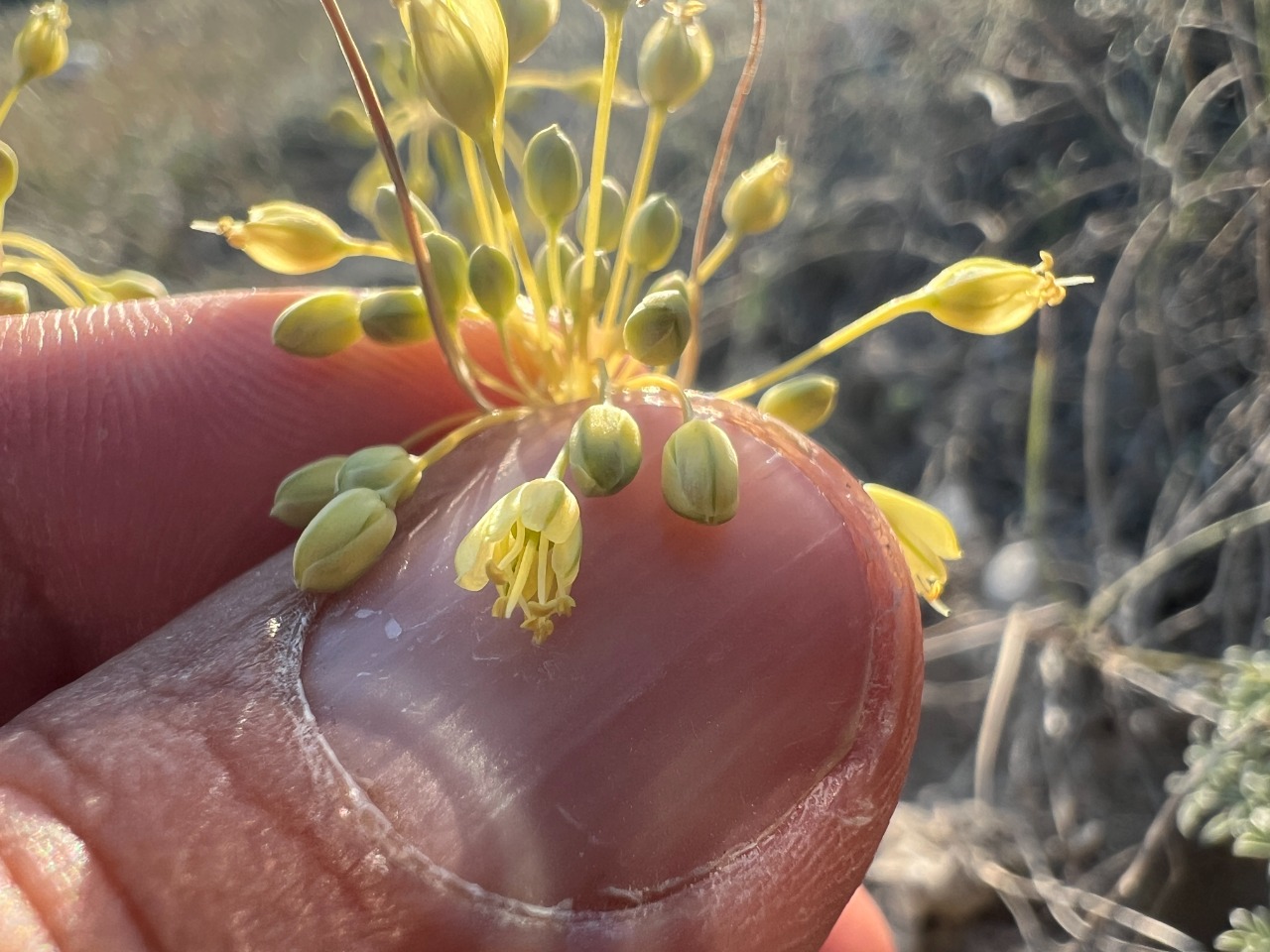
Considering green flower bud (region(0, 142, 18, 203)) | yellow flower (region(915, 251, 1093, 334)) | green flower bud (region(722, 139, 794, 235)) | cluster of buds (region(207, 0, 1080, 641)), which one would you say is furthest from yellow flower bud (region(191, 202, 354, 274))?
yellow flower (region(915, 251, 1093, 334))

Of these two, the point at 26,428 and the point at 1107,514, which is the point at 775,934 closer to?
the point at 26,428

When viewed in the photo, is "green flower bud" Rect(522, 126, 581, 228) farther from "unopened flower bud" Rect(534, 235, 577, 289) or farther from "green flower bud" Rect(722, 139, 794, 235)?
"green flower bud" Rect(722, 139, 794, 235)

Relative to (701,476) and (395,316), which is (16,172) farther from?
(701,476)

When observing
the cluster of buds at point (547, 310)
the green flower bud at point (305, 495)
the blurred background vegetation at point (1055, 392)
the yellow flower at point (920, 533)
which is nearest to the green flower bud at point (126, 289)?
the cluster of buds at point (547, 310)

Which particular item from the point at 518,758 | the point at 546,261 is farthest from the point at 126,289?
the point at 518,758

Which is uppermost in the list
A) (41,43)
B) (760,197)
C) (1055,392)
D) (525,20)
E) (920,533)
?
(41,43)

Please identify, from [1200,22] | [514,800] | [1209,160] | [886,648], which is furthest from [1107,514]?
[514,800]
